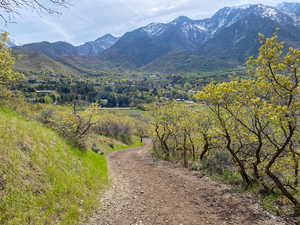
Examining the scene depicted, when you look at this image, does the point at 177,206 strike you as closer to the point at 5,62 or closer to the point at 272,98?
the point at 272,98

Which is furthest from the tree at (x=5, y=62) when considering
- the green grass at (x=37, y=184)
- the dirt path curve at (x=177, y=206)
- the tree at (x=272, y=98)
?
the tree at (x=272, y=98)

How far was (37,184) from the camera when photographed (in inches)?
309

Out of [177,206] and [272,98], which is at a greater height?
[272,98]

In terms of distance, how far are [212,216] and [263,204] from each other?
2.92 m

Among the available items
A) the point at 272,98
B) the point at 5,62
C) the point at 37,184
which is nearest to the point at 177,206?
the point at 37,184

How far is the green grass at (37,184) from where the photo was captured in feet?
21.4

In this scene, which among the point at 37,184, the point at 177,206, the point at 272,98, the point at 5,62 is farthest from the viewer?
the point at 5,62

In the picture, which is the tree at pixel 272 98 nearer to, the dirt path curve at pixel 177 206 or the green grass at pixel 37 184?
the dirt path curve at pixel 177 206

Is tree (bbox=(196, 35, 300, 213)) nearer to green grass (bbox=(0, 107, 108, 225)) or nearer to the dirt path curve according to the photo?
the dirt path curve

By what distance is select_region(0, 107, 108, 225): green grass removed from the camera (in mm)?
6531

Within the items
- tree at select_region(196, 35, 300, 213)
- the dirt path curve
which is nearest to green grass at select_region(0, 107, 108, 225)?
the dirt path curve

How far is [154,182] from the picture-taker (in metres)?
15.5

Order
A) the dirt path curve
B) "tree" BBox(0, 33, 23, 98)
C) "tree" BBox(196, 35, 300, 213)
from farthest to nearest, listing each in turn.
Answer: "tree" BBox(0, 33, 23, 98) < the dirt path curve < "tree" BBox(196, 35, 300, 213)

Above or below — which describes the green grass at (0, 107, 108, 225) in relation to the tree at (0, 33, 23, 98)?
below
